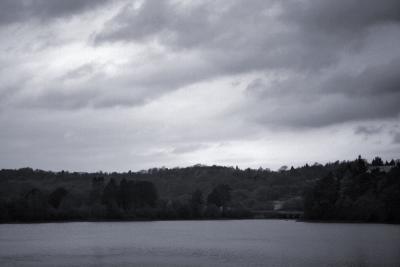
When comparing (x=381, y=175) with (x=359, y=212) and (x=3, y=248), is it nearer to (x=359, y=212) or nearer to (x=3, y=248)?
(x=359, y=212)

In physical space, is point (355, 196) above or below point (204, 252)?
above

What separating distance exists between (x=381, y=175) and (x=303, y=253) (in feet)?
336

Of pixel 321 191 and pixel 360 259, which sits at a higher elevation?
pixel 321 191

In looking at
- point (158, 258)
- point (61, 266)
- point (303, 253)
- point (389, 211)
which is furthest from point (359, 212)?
point (61, 266)

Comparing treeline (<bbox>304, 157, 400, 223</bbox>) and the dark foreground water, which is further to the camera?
treeline (<bbox>304, 157, 400, 223</bbox>)

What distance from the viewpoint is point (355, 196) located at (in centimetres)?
17250

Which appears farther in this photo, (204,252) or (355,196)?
(355,196)

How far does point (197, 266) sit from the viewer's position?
226 feet

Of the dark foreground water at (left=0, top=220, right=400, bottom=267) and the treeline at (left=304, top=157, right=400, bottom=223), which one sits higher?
the treeline at (left=304, top=157, right=400, bottom=223)

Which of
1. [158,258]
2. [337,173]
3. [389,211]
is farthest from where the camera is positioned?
[337,173]

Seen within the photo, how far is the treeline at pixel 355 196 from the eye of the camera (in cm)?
15925

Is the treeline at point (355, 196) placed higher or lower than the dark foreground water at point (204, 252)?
higher

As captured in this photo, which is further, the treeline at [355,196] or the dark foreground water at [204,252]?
the treeline at [355,196]

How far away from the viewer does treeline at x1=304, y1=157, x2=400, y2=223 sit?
159250 mm
